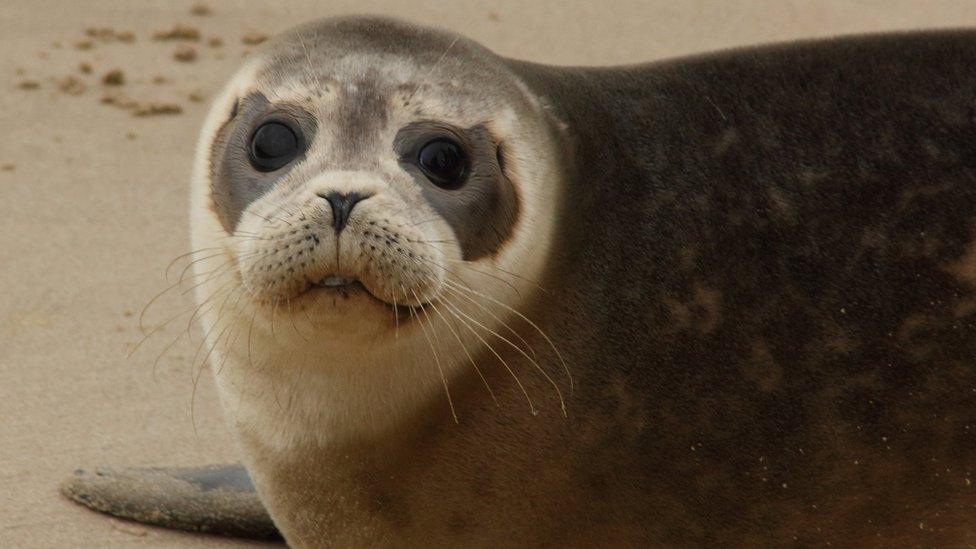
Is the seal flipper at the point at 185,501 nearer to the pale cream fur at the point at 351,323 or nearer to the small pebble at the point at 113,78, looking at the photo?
the pale cream fur at the point at 351,323

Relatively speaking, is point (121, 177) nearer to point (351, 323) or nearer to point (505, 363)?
point (505, 363)

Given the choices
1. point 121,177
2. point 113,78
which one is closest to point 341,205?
point 121,177

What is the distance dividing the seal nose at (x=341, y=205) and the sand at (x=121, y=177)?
1.61 metres

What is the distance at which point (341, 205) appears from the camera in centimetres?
324

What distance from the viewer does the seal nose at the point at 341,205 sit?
127 inches

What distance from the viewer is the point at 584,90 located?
3994 millimetres

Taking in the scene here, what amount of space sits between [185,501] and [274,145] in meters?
1.44

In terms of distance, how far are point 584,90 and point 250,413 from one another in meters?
1.15

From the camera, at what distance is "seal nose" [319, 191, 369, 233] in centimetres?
323

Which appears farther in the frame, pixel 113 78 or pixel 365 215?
pixel 113 78

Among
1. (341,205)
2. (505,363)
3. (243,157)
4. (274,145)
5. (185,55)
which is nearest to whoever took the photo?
(341,205)

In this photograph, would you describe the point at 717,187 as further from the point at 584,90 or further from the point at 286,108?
the point at 286,108

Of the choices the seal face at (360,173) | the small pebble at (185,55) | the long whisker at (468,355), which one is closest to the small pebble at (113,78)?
the small pebble at (185,55)

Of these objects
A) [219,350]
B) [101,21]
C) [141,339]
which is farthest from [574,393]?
[101,21]
